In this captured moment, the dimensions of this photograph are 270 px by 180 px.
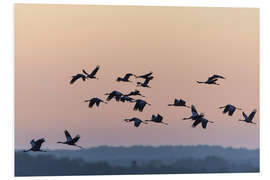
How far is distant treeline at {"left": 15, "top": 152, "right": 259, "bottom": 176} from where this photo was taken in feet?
12.8

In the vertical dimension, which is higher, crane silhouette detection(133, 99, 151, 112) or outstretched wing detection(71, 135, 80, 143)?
crane silhouette detection(133, 99, 151, 112)

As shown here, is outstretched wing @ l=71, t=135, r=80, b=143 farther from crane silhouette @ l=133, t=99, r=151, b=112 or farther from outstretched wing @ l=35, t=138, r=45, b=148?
crane silhouette @ l=133, t=99, r=151, b=112

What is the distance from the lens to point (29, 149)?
3898 millimetres

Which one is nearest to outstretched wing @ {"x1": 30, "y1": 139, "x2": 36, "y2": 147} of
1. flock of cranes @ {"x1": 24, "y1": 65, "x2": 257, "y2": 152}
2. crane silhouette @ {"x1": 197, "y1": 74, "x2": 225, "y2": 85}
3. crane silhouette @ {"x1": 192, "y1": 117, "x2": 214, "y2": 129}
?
flock of cranes @ {"x1": 24, "y1": 65, "x2": 257, "y2": 152}

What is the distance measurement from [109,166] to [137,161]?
0.75 feet

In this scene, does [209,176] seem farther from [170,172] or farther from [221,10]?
[221,10]

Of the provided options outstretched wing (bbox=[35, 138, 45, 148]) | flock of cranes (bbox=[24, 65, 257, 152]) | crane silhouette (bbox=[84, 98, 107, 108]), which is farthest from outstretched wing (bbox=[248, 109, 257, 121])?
outstretched wing (bbox=[35, 138, 45, 148])

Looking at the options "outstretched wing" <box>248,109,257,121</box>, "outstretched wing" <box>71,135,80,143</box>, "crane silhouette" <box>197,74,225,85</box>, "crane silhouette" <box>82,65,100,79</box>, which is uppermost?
"crane silhouette" <box>82,65,100,79</box>

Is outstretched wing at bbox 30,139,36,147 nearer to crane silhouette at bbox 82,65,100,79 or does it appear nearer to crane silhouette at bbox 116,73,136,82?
crane silhouette at bbox 82,65,100,79

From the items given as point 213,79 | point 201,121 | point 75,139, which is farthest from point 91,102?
point 213,79

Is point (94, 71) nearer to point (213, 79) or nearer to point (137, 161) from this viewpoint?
point (137, 161)

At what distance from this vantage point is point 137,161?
3.99m

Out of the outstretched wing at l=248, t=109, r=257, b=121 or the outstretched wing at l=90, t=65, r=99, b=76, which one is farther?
the outstretched wing at l=248, t=109, r=257, b=121
